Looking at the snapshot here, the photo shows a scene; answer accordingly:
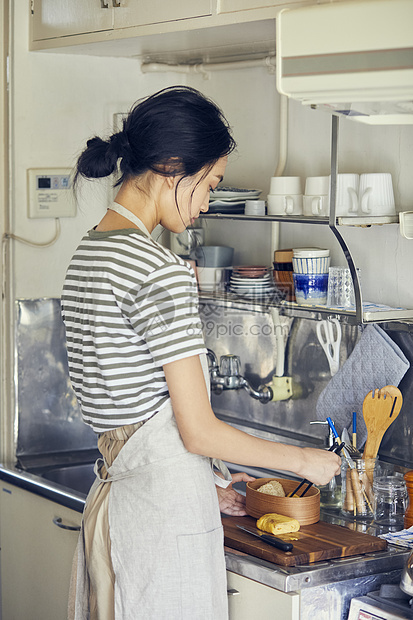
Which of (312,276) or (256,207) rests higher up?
(256,207)

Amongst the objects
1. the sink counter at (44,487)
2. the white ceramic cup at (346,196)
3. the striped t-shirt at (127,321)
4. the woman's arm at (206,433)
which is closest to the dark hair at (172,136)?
the striped t-shirt at (127,321)

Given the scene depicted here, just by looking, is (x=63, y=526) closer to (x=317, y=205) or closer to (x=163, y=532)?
(x=163, y=532)

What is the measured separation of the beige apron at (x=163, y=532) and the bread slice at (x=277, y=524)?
144 mm

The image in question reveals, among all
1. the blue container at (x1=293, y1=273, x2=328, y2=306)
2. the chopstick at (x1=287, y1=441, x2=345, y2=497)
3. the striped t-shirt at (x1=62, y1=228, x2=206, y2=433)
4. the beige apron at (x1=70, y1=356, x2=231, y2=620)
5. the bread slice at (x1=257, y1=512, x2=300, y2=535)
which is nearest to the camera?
the striped t-shirt at (x1=62, y1=228, x2=206, y2=433)

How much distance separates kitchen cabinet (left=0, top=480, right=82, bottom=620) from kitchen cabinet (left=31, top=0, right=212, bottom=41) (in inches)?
47.4

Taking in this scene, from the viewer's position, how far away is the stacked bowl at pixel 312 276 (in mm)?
1989

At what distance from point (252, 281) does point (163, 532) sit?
0.88 metres

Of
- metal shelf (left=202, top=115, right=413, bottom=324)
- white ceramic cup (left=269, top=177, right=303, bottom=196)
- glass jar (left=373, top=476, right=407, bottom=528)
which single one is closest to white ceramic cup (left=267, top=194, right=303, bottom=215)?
white ceramic cup (left=269, top=177, right=303, bottom=196)

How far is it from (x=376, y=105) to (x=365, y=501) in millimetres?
883

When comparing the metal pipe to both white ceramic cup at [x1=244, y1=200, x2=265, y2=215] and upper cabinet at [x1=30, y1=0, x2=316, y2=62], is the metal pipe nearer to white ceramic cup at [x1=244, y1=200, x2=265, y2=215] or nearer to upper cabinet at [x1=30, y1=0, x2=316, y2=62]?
upper cabinet at [x1=30, y1=0, x2=316, y2=62]

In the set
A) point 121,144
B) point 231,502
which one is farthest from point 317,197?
point 231,502

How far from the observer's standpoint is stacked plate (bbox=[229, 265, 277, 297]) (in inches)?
86.6

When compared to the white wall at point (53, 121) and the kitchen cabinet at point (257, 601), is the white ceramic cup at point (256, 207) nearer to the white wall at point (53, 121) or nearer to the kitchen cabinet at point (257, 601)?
the white wall at point (53, 121)

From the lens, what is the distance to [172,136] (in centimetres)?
143
